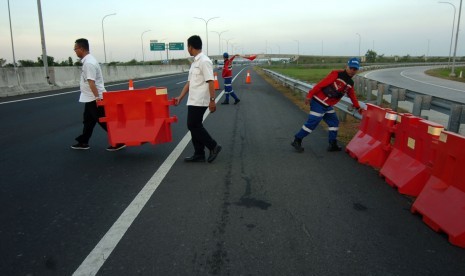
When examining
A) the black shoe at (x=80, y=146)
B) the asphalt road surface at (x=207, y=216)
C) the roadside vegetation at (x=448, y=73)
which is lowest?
the roadside vegetation at (x=448, y=73)

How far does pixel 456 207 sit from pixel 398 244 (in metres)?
0.69

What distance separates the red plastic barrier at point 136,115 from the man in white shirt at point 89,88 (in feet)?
1.22

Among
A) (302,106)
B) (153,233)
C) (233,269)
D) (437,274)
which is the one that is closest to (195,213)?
(153,233)

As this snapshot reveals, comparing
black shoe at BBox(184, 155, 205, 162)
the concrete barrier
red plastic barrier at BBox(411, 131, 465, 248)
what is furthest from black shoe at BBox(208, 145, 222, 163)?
the concrete barrier

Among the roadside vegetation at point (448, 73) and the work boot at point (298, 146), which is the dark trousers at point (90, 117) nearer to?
the work boot at point (298, 146)

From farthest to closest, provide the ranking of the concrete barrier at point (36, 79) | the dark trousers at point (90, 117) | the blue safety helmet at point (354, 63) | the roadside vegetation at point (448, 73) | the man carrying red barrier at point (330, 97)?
the roadside vegetation at point (448, 73), the concrete barrier at point (36, 79), the dark trousers at point (90, 117), the man carrying red barrier at point (330, 97), the blue safety helmet at point (354, 63)

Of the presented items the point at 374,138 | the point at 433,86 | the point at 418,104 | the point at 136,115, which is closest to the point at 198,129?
the point at 136,115

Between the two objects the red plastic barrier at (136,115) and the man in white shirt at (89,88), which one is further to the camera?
the man in white shirt at (89,88)

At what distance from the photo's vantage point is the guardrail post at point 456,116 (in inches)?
203

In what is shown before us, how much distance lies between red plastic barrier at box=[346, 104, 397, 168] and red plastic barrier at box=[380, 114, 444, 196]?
0.88ft

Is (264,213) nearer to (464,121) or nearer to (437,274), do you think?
(437,274)

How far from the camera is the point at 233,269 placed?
9.93ft

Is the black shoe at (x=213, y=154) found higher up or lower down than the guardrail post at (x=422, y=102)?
lower down

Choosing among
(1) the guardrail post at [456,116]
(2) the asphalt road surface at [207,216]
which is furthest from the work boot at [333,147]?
(1) the guardrail post at [456,116]
